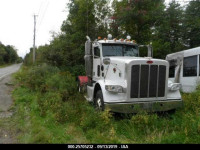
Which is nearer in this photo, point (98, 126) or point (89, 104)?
point (98, 126)

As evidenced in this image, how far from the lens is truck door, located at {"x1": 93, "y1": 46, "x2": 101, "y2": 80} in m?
6.59

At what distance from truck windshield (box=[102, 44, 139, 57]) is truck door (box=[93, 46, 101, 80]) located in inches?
11.7

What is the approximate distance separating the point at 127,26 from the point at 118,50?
665 cm

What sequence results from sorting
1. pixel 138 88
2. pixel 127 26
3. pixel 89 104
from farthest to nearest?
pixel 127 26, pixel 89 104, pixel 138 88

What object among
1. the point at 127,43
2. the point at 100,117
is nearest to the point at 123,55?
the point at 127,43

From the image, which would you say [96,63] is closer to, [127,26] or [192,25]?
[127,26]

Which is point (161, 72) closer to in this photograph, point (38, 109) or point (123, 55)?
point (123, 55)

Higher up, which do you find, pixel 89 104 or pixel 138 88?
pixel 138 88

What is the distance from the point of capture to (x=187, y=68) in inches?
356

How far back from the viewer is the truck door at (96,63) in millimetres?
6586

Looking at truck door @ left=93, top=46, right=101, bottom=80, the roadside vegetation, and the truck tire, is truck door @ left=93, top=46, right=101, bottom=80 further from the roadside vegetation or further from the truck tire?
the truck tire

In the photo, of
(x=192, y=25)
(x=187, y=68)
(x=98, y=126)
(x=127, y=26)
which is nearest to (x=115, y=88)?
(x=98, y=126)

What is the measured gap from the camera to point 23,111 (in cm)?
561

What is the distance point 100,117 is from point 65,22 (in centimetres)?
1641
